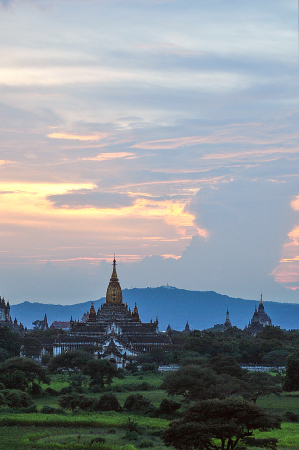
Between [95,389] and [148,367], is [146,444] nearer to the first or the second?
[95,389]

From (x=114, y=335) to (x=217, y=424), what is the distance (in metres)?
91.7

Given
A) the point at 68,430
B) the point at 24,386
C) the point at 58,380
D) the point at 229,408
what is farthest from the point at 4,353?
the point at 229,408

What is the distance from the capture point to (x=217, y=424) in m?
37.8

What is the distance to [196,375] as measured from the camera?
212 ft

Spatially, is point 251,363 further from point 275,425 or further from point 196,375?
point 275,425

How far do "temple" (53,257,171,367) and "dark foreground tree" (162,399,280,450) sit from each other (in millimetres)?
75942

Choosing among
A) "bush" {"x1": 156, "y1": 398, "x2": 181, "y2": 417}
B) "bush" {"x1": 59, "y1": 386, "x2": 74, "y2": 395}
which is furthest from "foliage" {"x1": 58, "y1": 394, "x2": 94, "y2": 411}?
"bush" {"x1": 59, "y1": 386, "x2": 74, "y2": 395}

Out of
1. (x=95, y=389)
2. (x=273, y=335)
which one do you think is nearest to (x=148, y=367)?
(x=95, y=389)

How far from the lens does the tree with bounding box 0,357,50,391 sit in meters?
73.9

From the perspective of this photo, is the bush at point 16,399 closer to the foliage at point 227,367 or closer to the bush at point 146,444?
the bush at point 146,444

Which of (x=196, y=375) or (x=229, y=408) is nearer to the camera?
(x=229, y=408)

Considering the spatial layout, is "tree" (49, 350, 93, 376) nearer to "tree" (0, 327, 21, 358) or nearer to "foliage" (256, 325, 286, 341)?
"tree" (0, 327, 21, 358)

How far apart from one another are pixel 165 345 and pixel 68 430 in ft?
254

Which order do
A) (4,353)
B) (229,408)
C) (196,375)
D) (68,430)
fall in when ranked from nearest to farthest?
1. (229,408)
2. (68,430)
3. (196,375)
4. (4,353)
